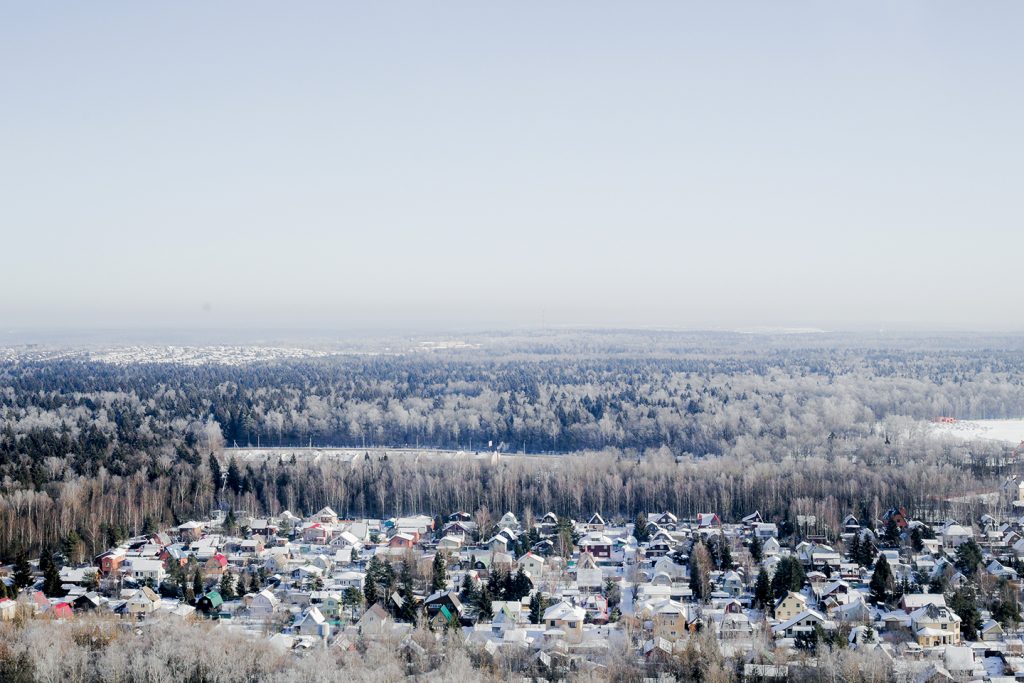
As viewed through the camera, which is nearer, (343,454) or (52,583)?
(52,583)

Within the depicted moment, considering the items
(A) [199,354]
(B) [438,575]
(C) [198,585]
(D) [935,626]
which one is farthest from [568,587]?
(A) [199,354]

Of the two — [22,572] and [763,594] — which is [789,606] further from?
[22,572]

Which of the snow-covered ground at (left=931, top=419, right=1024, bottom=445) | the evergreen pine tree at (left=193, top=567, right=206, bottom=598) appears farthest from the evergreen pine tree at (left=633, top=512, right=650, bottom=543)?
the snow-covered ground at (left=931, top=419, right=1024, bottom=445)

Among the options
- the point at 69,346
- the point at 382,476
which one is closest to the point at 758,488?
the point at 382,476

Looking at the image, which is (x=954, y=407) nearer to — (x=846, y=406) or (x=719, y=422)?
(x=846, y=406)

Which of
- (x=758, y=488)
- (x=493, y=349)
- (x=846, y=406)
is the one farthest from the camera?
(x=493, y=349)
